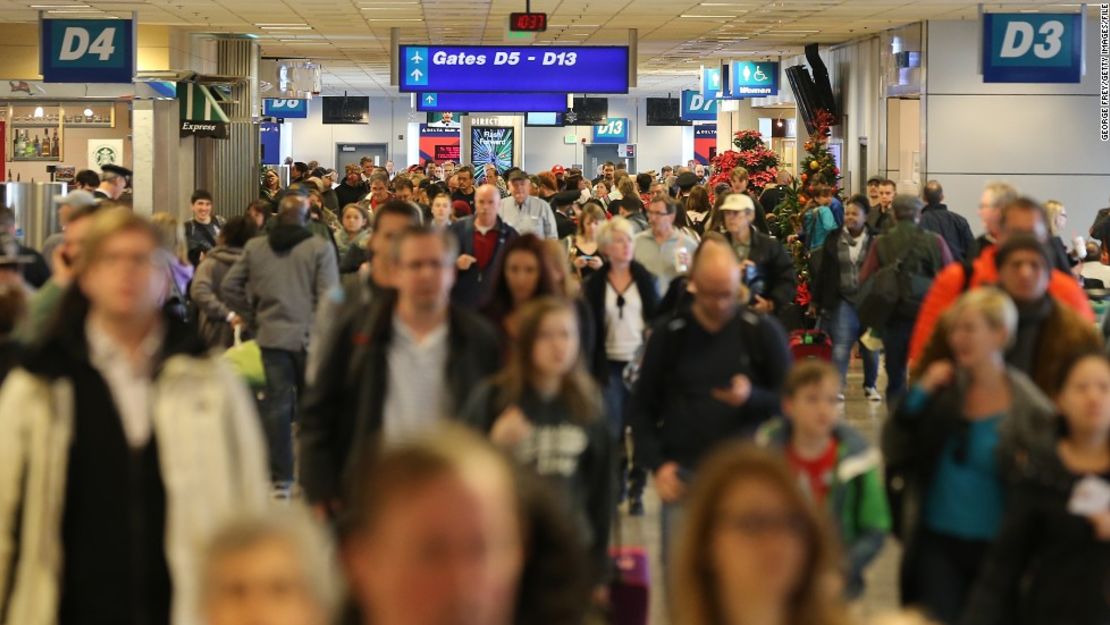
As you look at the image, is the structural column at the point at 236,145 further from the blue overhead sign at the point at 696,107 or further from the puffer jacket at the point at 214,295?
the blue overhead sign at the point at 696,107

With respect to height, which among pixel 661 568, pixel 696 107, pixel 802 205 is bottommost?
pixel 661 568

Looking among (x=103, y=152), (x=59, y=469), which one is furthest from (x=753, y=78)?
(x=59, y=469)

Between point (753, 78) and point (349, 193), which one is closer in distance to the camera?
point (349, 193)

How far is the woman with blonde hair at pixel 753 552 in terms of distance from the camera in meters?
2.56

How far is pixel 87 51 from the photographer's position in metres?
18.7

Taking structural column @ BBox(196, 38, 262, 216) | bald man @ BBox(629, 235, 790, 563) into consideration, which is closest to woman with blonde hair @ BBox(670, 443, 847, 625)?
bald man @ BBox(629, 235, 790, 563)

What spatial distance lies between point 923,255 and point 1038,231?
4674 mm

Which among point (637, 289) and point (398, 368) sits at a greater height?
point (637, 289)

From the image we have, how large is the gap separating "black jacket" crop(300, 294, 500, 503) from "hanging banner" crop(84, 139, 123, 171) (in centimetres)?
1816

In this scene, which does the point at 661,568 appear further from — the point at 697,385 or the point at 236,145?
the point at 236,145

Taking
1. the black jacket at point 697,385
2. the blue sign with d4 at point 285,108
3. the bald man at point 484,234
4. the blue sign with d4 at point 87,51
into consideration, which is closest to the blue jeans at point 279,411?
the bald man at point 484,234

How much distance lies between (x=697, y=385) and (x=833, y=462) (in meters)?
1.04

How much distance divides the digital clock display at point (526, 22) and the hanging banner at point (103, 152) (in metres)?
7.04

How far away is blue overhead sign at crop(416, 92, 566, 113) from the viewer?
22.0 meters
